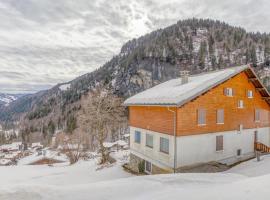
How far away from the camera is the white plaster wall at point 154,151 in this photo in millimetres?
19531

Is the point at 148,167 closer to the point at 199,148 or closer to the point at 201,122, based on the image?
the point at 199,148

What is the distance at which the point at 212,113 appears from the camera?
840 inches

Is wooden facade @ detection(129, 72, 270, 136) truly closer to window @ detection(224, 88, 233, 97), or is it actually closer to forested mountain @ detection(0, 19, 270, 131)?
window @ detection(224, 88, 233, 97)

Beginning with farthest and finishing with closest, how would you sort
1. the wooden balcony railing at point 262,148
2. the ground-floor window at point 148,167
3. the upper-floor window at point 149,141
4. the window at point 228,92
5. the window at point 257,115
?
1. the window at point 257,115
2. the wooden balcony railing at point 262,148
3. the ground-floor window at point 148,167
4. the upper-floor window at point 149,141
5. the window at point 228,92

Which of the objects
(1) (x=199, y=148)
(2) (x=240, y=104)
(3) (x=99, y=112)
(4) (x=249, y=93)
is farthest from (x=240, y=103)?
(3) (x=99, y=112)

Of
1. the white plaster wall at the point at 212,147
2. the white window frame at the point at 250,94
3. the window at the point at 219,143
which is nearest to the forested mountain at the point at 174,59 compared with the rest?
the white window frame at the point at 250,94

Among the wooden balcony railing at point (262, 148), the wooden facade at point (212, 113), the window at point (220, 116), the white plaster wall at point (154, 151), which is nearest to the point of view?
the white plaster wall at point (154, 151)

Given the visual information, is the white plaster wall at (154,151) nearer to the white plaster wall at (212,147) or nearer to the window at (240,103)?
the white plaster wall at (212,147)

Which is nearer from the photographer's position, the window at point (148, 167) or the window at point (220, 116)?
the window at point (220, 116)

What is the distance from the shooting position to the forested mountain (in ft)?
504

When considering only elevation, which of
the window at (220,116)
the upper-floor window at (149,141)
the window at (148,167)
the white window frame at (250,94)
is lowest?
the window at (148,167)

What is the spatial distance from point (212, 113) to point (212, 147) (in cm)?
292

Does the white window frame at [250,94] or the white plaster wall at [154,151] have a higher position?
the white window frame at [250,94]

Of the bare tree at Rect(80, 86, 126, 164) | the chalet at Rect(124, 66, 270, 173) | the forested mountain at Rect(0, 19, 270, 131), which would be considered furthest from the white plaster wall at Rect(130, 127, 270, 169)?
the forested mountain at Rect(0, 19, 270, 131)
